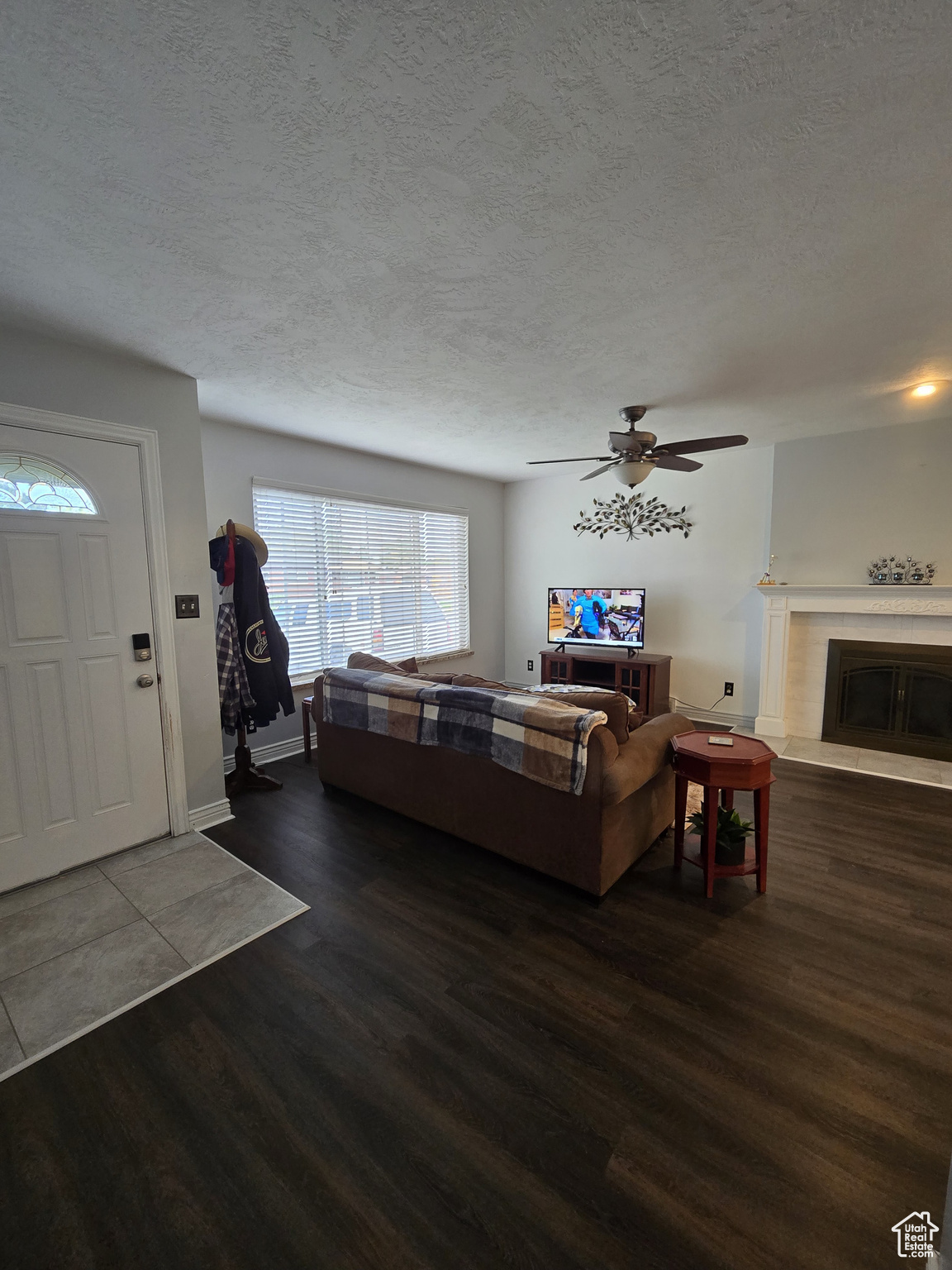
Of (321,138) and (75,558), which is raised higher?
(321,138)

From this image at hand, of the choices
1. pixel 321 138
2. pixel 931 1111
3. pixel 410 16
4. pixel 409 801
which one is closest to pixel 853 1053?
pixel 931 1111

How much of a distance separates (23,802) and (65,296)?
2.18 metres

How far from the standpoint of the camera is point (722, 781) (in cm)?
220

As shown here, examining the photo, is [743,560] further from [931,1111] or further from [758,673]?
[931,1111]

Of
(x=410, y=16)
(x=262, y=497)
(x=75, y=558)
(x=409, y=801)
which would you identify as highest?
(x=410, y=16)

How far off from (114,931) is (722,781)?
2.65 m

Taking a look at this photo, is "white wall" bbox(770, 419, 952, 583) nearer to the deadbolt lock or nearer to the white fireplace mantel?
the white fireplace mantel

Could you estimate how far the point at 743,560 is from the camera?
183 inches

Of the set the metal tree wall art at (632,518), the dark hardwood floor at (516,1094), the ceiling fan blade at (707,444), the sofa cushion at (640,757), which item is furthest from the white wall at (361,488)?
the sofa cushion at (640,757)

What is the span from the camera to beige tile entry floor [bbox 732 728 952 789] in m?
3.50

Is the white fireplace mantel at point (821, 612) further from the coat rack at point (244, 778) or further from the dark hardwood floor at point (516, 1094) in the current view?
the coat rack at point (244, 778)

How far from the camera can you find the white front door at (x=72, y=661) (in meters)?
2.28

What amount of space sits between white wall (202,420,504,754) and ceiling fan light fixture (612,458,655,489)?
2331 millimetres

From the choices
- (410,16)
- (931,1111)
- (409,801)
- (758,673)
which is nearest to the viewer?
(410,16)
